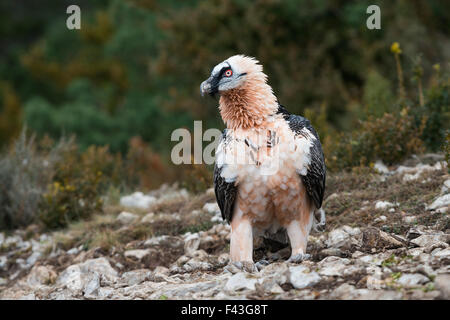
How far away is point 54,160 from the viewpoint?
9.38 meters

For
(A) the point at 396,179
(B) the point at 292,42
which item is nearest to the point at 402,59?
(B) the point at 292,42

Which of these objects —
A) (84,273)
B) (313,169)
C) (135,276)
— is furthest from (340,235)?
(84,273)

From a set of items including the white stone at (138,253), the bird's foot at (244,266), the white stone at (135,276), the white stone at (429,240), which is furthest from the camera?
the white stone at (138,253)

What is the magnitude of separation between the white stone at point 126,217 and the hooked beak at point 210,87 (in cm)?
288

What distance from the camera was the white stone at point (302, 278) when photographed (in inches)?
189

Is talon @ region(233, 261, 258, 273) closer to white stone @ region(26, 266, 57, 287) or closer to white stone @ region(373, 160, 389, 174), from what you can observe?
white stone @ region(26, 266, 57, 287)

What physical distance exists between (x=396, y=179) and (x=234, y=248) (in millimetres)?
2468

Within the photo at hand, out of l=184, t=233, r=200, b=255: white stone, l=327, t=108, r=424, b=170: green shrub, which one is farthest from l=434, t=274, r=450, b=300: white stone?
l=327, t=108, r=424, b=170: green shrub

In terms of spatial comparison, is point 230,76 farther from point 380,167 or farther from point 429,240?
point 380,167

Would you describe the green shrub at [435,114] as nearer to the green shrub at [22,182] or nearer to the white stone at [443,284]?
the white stone at [443,284]

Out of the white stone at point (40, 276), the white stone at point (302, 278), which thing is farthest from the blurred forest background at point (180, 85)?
the white stone at point (302, 278)

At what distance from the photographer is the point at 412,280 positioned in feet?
14.8

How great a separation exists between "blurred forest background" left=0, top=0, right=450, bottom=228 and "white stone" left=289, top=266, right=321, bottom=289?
2.58m

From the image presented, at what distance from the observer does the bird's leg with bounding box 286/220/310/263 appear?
228 inches
